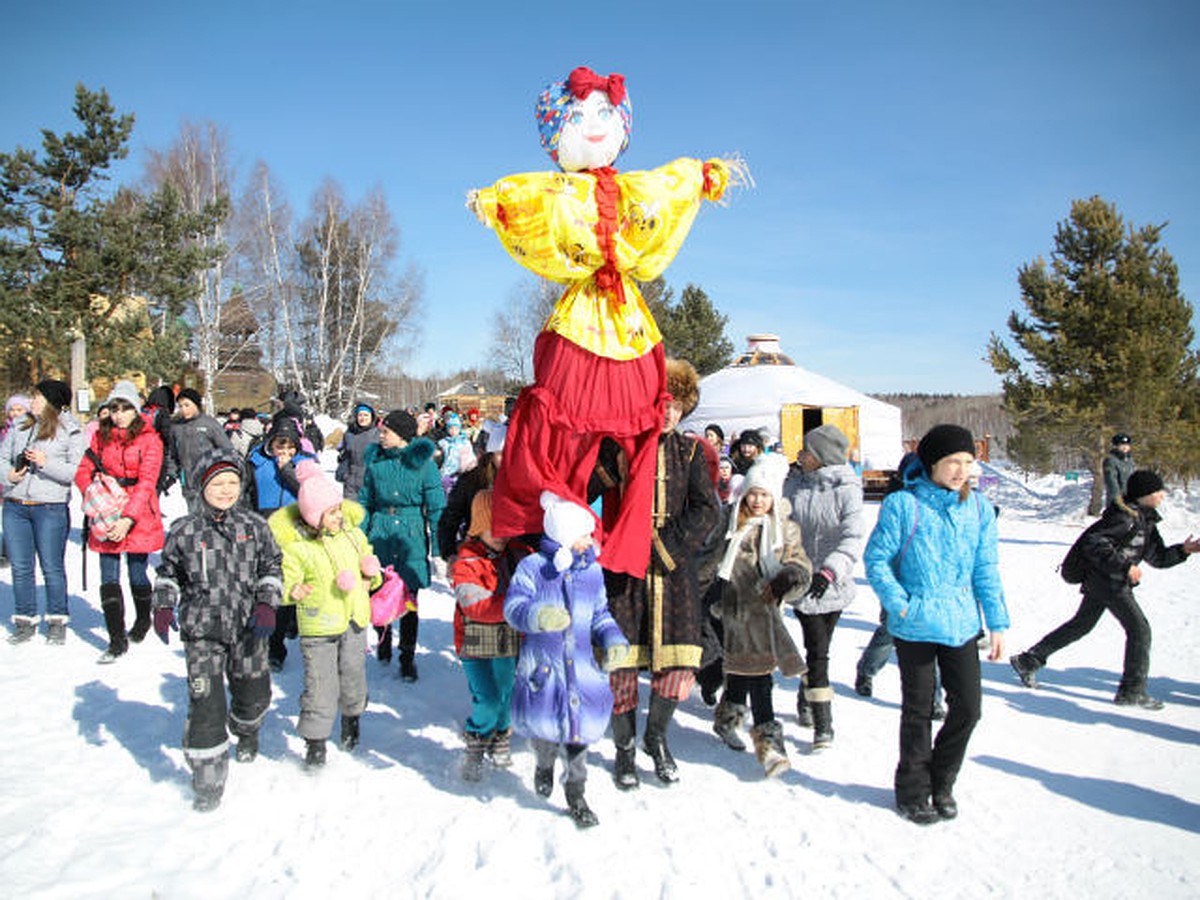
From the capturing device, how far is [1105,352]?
19453mm

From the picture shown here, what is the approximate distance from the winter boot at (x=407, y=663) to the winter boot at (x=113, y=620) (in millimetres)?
Result: 1924

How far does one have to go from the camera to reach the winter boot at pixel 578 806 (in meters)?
3.16

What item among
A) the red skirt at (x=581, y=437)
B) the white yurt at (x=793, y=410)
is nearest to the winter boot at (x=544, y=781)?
the red skirt at (x=581, y=437)

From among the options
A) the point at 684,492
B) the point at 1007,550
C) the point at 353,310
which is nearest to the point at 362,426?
the point at 684,492

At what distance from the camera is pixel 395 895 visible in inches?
106

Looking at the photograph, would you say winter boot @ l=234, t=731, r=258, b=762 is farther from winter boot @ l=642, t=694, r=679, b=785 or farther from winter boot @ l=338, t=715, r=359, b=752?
winter boot @ l=642, t=694, r=679, b=785

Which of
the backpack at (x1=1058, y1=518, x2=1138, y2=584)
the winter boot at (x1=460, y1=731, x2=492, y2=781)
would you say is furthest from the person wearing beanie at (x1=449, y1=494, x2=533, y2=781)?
the backpack at (x1=1058, y1=518, x2=1138, y2=584)

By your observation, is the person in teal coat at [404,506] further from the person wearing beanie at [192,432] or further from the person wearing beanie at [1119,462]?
the person wearing beanie at [1119,462]

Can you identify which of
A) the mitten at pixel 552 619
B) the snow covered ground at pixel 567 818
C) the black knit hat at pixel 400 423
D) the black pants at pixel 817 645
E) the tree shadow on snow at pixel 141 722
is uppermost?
the black knit hat at pixel 400 423

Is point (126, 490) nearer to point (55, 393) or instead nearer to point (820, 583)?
point (55, 393)

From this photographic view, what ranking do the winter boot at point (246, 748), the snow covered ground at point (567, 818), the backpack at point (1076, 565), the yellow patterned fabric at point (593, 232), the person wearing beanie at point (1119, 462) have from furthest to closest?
the person wearing beanie at point (1119, 462) → the backpack at point (1076, 565) → the winter boot at point (246, 748) → the yellow patterned fabric at point (593, 232) → the snow covered ground at point (567, 818)

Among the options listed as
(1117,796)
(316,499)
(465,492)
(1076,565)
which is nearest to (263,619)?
(316,499)

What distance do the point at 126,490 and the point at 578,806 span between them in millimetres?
4040

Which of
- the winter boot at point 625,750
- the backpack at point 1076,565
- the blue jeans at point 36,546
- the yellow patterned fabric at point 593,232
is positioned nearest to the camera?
the yellow patterned fabric at point 593,232
